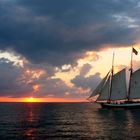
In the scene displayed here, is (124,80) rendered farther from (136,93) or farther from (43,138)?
(43,138)

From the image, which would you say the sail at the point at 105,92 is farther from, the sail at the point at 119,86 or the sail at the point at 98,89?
the sail at the point at 98,89

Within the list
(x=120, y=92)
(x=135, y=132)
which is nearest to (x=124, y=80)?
(x=120, y=92)

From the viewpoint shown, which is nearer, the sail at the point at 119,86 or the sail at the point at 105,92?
the sail at the point at 119,86

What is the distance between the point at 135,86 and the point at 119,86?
7.04 meters

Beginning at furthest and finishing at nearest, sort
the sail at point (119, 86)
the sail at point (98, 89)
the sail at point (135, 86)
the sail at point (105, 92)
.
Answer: the sail at point (105, 92) → the sail at point (119, 86) → the sail at point (135, 86) → the sail at point (98, 89)

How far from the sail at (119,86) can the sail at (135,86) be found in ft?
11.0

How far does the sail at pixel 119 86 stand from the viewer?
532ft

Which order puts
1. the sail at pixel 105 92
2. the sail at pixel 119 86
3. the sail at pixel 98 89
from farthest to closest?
the sail at pixel 105 92 → the sail at pixel 119 86 → the sail at pixel 98 89

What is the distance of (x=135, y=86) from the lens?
16300cm

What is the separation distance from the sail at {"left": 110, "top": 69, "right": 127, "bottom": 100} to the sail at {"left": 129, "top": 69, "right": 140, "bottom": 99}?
337 centimetres

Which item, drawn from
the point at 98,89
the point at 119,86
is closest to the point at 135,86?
the point at 119,86

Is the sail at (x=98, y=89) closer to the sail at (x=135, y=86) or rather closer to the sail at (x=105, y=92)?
the sail at (x=105, y=92)

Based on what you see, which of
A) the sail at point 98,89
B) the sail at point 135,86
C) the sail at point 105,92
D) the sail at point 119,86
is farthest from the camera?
the sail at point 105,92

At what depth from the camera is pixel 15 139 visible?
67.6 m
